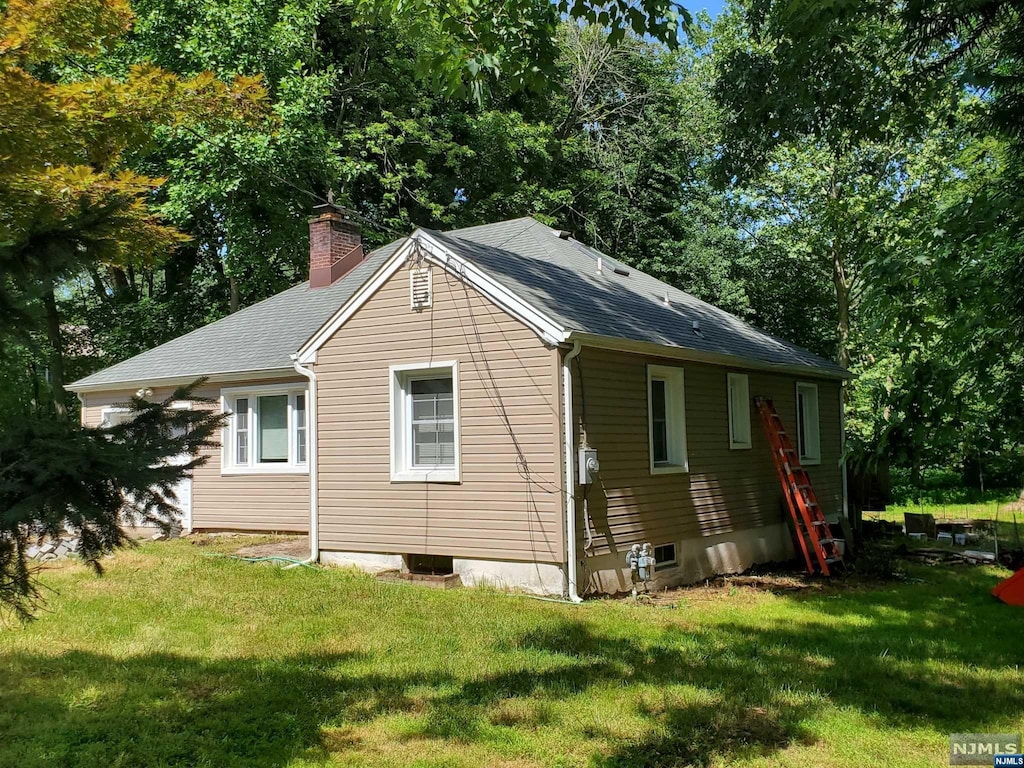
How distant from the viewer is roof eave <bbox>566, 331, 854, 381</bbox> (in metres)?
10.1

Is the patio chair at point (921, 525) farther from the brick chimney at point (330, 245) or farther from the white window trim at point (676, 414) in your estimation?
the brick chimney at point (330, 245)

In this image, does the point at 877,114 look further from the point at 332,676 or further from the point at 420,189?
the point at 420,189

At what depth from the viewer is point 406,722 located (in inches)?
226

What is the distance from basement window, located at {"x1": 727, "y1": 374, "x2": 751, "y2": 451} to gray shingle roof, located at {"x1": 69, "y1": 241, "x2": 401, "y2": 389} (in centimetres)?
671

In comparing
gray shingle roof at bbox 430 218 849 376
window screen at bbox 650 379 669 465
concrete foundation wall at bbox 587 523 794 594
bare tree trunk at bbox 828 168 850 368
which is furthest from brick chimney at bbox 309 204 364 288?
bare tree trunk at bbox 828 168 850 368

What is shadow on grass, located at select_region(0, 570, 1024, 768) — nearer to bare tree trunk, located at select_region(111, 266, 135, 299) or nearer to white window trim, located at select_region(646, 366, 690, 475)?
white window trim, located at select_region(646, 366, 690, 475)

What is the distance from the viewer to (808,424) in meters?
16.3

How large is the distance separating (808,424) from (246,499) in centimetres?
1103

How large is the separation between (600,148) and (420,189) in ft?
22.8

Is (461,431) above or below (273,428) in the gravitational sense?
below

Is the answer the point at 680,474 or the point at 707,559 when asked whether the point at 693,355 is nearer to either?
the point at 680,474

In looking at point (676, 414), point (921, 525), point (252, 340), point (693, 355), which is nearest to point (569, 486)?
point (676, 414)

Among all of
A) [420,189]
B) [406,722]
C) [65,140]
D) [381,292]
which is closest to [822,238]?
[420,189]

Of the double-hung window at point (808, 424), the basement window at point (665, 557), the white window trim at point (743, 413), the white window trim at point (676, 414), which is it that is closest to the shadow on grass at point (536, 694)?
the basement window at point (665, 557)
